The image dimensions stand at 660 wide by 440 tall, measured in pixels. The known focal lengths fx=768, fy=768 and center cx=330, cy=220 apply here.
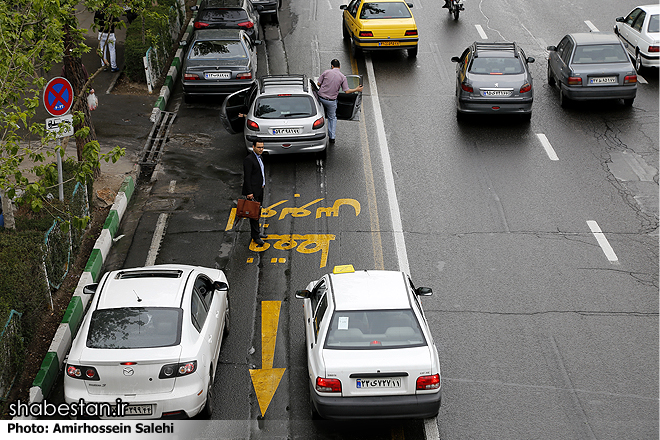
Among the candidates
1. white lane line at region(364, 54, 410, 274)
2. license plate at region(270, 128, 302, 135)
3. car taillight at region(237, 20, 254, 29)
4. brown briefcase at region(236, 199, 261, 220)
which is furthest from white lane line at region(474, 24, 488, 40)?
brown briefcase at region(236, 199, 261, 220)

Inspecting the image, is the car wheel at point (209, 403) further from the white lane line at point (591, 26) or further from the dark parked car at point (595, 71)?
the white lane line at point (591, 26)

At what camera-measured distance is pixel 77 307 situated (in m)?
11.2

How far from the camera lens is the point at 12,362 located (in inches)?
379

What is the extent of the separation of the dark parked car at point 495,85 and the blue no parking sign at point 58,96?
30.1 feet

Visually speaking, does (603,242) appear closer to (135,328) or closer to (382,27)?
(135,328)

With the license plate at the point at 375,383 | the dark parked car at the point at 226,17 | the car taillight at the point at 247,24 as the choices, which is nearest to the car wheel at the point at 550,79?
the dark parked car at the point at 226,17

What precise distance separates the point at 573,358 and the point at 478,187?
5583mm

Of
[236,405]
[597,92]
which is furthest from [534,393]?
[597,92]

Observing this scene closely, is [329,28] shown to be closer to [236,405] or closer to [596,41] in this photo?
[596,41]

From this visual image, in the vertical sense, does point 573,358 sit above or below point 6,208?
below

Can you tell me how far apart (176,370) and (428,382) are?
A: 2.74 metres

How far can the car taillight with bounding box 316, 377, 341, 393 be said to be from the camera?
8.24 meters

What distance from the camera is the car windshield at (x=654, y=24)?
2095cm

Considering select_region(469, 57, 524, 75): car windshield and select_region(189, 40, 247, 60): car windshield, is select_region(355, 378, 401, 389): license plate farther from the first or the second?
select_region(189, 40, 247, 60): car windshield
